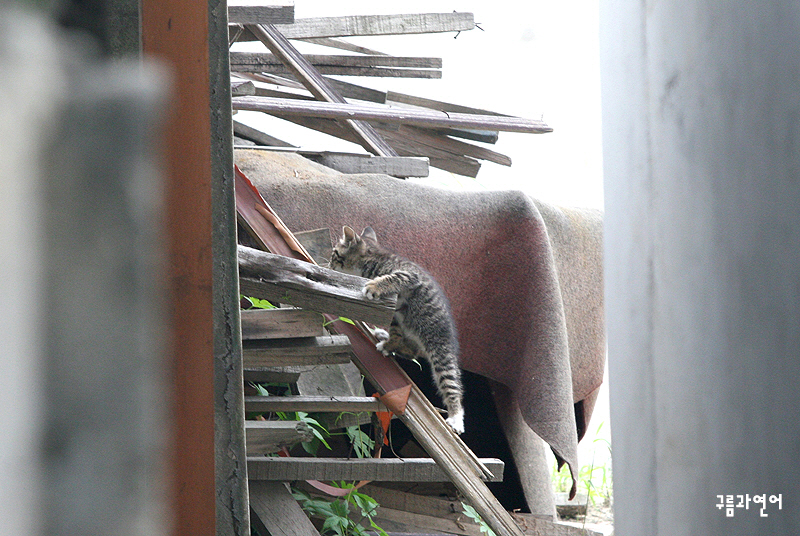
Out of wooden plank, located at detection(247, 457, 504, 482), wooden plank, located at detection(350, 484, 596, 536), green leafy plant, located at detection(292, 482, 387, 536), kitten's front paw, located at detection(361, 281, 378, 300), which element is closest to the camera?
kitten's front paw, located at detection(361, 281, 378, 300)

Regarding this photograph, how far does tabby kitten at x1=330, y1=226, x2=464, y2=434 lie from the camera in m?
4.37

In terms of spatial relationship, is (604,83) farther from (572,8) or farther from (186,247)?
(572,8)

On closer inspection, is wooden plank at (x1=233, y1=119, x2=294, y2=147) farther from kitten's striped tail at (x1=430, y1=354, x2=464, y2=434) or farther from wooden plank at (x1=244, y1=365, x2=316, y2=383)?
wooden plank at (x1=244, y1=365, x2=316, y2=383)

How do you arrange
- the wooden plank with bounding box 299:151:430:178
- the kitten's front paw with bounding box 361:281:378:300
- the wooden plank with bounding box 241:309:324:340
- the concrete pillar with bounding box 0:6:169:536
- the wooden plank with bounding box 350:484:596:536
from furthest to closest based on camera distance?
1. the wooden plank with bounding box 299:151:430:178
2. the wooden plank with bounding box 350:484:596:536
3. the wooden plank with bounding box 241:309:324:340
4. the kitten's front paw with bounding box 361:281:378:300
5. the concrete pillar with bounding box 0:6:169:536

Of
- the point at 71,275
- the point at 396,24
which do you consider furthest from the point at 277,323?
the point at 396,24

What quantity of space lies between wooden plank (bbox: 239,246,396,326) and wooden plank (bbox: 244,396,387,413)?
1.94 feet

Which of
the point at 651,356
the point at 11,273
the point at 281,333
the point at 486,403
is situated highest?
the point at 11,273

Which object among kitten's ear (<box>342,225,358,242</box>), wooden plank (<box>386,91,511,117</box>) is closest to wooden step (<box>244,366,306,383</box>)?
kitten's ear (<box>342,225,358,242</box>)

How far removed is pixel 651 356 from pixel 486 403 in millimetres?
4116

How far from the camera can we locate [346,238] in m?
4.54

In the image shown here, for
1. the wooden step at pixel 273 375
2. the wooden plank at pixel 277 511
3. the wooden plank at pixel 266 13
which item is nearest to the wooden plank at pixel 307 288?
the wooden step at pixel 273 375


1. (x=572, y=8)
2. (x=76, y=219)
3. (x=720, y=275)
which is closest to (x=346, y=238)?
(x=720, y=275)

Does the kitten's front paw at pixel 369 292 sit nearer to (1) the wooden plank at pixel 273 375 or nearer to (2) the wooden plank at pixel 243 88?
(1) the wooden plank at pixel 273 375

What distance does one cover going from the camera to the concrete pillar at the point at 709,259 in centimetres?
133
